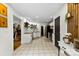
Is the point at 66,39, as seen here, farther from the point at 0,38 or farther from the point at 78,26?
the point at 0,38

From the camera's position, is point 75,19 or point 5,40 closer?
point 75,19

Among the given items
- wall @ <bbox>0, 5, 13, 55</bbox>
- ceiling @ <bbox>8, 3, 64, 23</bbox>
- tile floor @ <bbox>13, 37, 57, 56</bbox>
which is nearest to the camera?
wall @ <bbox>0, 5, 13, 55</bbox>

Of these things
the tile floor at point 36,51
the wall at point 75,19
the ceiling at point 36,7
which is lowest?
the tile floor at point 36,51

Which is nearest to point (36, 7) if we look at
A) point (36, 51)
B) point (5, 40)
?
point (5, 40)

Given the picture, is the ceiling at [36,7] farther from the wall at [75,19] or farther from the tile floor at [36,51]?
the tile floor at [36,51]

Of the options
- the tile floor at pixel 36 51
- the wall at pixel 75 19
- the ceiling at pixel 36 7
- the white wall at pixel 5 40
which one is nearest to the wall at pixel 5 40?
the white wall at pixel 5 40

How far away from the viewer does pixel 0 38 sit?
3.14 m

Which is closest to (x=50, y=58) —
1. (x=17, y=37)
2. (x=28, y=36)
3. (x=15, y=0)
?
(x=15, y=0)

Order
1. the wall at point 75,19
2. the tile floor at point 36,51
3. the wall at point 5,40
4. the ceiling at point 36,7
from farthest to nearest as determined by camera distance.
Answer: the tile floor at point 36,51, the ceiling at point 36,7, the wall at point 5,40, the wall at point 75,19

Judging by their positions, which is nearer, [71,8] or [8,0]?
[8,0]

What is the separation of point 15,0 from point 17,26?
311 inches

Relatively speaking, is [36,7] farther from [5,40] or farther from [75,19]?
[75,19]

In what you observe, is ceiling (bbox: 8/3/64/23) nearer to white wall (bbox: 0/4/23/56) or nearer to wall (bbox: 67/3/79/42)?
white wall (bbox: 0/4/23/56)

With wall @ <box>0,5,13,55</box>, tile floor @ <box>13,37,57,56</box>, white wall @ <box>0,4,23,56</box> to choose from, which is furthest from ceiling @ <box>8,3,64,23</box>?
tile floor @ <box>13,37,57,56</box>
